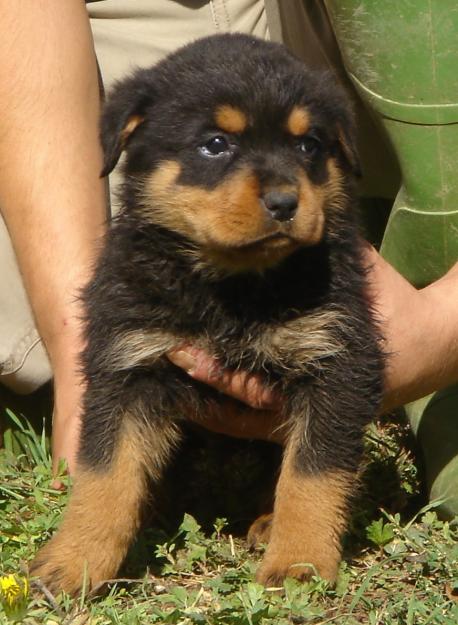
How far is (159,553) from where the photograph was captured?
10.9 feet

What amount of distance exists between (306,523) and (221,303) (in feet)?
2.17

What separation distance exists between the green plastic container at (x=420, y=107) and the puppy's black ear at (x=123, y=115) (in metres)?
1.07

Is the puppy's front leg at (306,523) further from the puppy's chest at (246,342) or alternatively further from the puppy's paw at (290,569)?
the puppy's chest at (246,342)

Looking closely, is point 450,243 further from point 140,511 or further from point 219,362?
point 140,511

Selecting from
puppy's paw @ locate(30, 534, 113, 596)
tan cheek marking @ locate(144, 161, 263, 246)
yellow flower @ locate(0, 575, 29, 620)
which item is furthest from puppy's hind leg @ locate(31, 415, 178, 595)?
tan cheek marking @ locate(144, 161, 263, 246)

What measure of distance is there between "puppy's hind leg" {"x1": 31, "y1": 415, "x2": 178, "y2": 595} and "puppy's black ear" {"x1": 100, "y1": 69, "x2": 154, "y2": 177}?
2.49 feet

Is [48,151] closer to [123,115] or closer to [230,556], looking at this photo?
[123,115]

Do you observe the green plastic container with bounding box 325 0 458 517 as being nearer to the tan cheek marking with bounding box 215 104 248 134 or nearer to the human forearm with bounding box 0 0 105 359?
the human forearm with bounding box 0 0 105 359

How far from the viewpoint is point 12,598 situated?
2857mm

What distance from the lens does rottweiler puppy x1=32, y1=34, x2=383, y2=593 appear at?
10.1ft

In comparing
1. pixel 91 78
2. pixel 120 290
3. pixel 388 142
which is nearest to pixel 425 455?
pixel 388 142

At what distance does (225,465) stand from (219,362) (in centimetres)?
92

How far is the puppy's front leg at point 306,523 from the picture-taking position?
10.0ft

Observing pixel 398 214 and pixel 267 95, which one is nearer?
pixel 267 95
